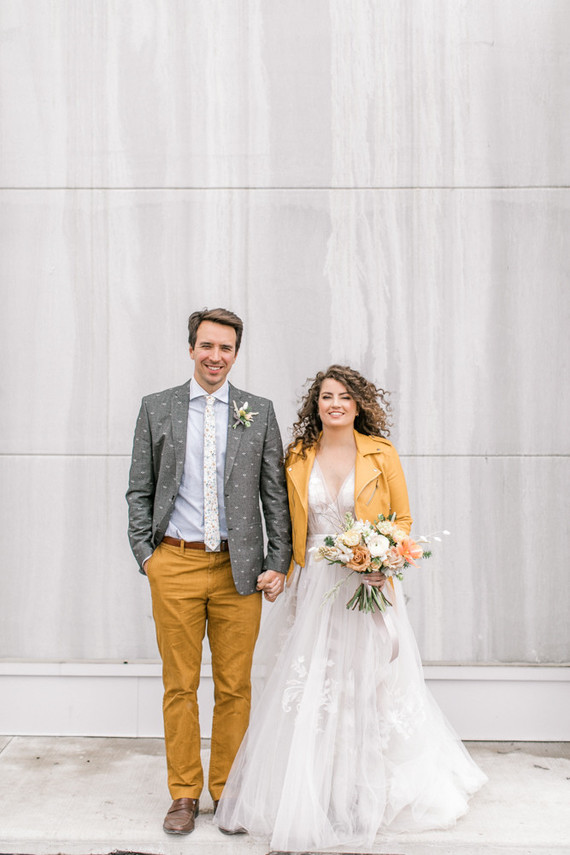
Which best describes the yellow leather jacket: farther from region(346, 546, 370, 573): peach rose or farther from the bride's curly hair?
region(346, 546, 370, 573): peach rose

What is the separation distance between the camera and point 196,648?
387 centimetres

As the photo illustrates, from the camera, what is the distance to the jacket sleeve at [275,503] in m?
3.90

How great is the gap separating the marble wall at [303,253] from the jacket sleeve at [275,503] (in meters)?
1.26

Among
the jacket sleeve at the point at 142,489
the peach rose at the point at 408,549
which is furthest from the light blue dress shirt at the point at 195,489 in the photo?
the peach rose at the point at 408,549

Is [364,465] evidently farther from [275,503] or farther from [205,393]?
[205,393]

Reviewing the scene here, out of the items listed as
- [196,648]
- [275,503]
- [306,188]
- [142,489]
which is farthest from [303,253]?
[196,648]

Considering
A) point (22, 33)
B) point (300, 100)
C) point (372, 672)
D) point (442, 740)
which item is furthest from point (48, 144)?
point (442, 740)

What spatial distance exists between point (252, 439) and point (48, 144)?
263cm

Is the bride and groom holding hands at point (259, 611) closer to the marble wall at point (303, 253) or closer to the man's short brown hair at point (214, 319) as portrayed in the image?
the man's short brown hair at point (214, 319)

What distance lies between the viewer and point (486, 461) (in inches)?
202

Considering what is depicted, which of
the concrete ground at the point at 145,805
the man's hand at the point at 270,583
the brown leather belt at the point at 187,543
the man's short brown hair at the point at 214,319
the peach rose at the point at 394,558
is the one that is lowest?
the concrete ground at the point at 145,805

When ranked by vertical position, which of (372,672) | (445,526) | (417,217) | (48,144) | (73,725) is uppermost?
(48,144)

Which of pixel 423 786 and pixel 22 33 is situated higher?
pixel 22 33

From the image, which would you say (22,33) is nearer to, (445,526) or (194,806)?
(445,526)
